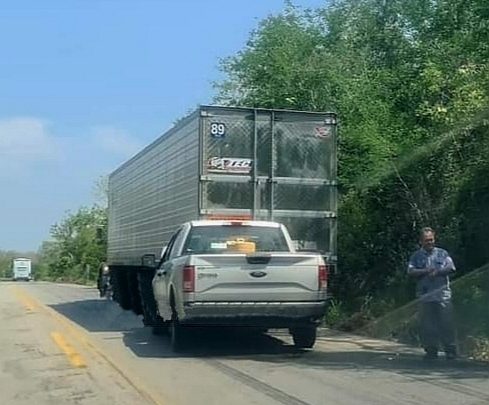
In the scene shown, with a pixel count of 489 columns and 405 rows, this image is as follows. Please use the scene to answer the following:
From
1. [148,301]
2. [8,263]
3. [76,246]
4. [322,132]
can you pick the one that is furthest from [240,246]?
[8,263]

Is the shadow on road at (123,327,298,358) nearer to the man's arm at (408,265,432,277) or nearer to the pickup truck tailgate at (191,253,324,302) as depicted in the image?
the pickup truck tailgate at (191,253,324,302)

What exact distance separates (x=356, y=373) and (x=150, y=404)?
10.6 feet

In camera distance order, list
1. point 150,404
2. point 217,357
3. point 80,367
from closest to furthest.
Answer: point 150,404 < point 80,367 < point 217,357

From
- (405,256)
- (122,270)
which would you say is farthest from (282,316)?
(122,270)

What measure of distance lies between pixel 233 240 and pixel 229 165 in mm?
2894

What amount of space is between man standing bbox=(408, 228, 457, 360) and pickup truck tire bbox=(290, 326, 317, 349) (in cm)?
172

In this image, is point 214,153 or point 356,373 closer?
point 356,373

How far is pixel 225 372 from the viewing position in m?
13.7

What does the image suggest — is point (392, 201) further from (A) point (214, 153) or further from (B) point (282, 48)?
(B) point (282, 48)

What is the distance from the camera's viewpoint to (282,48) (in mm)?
28578

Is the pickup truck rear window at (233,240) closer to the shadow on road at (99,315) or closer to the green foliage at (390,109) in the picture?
the green foliage at (390,109)

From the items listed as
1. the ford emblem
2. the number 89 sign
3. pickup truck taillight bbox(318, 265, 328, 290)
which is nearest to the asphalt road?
pickup truck taillight bbox(318, 265, 328, 290)

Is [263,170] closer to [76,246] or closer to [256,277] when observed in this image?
[256,277]

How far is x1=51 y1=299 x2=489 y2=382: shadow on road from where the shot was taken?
45.2ft
